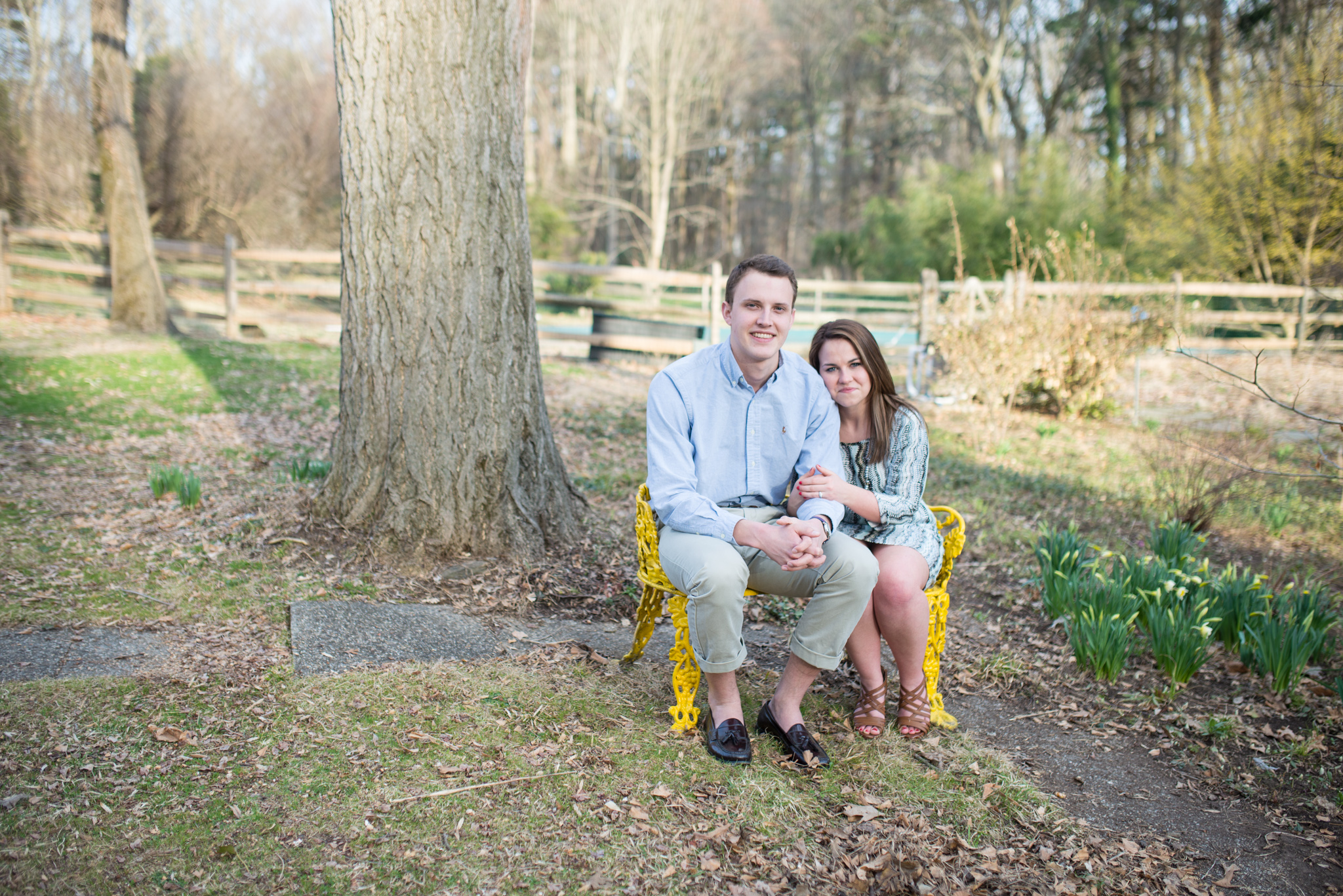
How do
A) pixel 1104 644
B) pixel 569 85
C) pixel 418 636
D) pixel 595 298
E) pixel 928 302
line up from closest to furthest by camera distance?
pixel 418 636, pixel 1104 644, pixel 928 302, pixel 595 298, pixel 569 85

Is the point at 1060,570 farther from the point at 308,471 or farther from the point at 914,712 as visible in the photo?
the point at 308,471

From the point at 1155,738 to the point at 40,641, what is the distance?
381cm

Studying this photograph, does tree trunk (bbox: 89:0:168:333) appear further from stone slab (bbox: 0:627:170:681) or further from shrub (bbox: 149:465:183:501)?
stone slab (bbox: 0:627:170:681)

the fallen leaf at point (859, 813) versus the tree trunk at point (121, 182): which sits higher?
the tree trunk at point (121, 182)

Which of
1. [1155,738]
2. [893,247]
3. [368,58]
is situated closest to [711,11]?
[893,247]

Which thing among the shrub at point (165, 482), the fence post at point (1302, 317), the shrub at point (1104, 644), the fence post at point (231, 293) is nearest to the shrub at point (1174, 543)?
the shrub at point (1104, 644)

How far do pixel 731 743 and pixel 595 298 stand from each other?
11554 mm

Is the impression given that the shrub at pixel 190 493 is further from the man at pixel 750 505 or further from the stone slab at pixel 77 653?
the man at pixel 750 505

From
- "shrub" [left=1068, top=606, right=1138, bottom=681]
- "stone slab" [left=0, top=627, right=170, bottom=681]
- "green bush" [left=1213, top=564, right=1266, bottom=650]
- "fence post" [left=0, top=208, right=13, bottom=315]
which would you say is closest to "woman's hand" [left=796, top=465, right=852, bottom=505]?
"shrub" [left=1068, top=606, right=1138, bottom=681]

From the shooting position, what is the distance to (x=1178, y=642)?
Result: 10.6 ft

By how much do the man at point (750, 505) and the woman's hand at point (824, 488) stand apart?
0.03 m

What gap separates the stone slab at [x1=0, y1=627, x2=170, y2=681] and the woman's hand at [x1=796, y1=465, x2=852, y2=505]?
2157mm

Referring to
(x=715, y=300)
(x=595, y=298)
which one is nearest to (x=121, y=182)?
(x=595, y=298)

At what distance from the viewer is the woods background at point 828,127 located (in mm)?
14461
